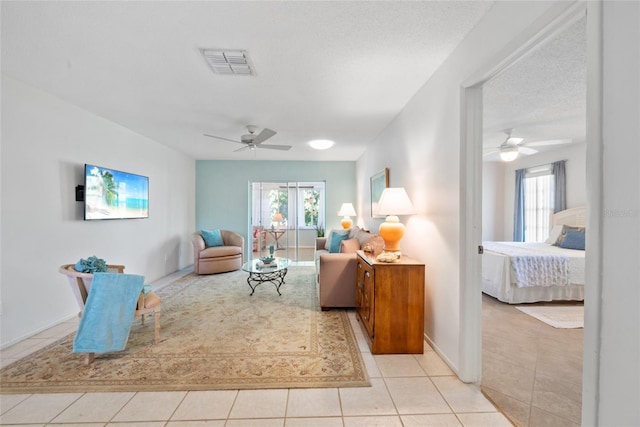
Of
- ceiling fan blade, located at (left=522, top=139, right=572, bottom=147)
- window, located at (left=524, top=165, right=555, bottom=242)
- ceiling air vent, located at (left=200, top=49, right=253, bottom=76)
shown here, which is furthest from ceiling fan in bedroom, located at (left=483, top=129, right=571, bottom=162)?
ceiling air vent, located at (left=200, top=49, right=253, bottom=76)

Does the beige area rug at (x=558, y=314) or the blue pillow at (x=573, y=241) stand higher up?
the blue pillow at (x=573, y=241)

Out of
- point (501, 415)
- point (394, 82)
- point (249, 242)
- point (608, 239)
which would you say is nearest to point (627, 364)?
point (608, 239)

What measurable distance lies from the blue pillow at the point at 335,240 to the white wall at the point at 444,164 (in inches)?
66.4

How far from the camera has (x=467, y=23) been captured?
1.84 metres

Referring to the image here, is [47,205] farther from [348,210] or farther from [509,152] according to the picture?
[509,152]

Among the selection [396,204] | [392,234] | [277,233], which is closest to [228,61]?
[396,204]

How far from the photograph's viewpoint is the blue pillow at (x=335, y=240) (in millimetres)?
4757

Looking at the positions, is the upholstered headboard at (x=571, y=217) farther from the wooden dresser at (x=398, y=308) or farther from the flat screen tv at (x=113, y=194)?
the flat screen tv at (x=113, y=194)

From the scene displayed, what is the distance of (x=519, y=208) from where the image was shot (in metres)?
6.12

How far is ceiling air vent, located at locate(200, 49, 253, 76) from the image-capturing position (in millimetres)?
2152

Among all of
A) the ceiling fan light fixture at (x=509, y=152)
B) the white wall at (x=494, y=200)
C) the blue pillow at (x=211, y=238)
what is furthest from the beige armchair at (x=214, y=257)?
the white wall at (x=494, y=200)

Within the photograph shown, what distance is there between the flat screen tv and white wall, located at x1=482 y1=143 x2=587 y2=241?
290 inches

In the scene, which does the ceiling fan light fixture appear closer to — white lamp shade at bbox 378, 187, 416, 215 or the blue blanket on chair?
white lamp shade at bbox 378, 187, 416, 215

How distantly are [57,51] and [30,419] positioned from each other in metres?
2.63
